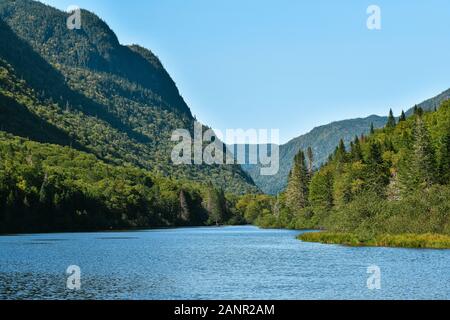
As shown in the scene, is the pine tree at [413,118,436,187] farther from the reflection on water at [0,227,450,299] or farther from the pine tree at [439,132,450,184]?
the reflection on water at [0,227,450,299]

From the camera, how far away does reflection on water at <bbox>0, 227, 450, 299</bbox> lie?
55594 millimetres

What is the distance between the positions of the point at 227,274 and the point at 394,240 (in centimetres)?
4488

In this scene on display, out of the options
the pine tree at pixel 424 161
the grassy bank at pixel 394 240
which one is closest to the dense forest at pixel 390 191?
the pine tree at pixel 424 161

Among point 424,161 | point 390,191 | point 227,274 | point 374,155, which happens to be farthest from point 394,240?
→ point 374,155

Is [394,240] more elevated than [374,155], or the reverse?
[374,155]

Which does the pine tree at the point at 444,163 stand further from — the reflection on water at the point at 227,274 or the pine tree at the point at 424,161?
the reflection on water at the point at 227,274

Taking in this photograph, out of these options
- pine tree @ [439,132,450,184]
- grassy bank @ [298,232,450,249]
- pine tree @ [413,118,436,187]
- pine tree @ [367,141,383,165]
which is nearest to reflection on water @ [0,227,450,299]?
grassy bank @ [298,232,450,249]

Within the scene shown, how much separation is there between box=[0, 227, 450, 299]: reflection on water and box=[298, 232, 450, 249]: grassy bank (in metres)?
5.77

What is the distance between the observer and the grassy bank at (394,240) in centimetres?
9938

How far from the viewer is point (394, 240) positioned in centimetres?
10538

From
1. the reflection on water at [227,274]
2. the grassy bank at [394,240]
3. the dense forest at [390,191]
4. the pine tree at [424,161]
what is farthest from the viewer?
the pine tree at [424,161]

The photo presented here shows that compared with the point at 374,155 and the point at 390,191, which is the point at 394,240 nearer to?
the point at 390,191

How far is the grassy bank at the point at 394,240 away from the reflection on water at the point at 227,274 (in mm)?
5767

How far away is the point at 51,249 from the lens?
348 ft
